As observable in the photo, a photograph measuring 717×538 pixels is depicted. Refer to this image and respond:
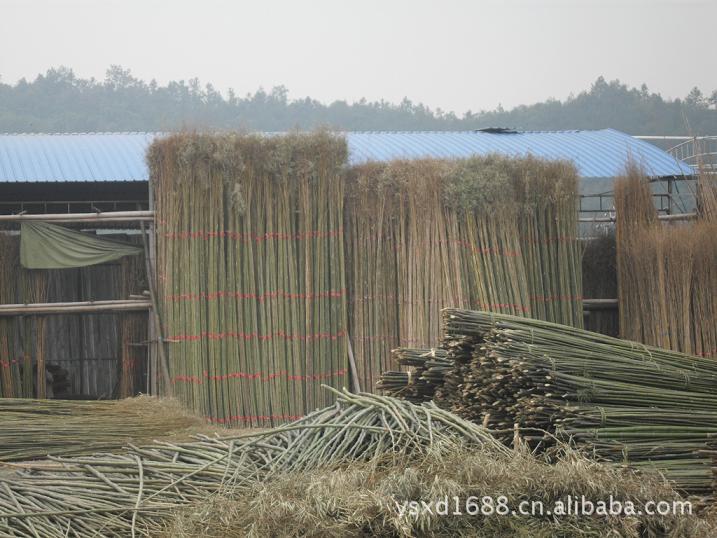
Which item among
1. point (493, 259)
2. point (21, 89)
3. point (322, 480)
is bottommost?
point (322, 480)

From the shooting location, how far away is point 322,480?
4.96 meters

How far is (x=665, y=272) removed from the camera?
965 cm

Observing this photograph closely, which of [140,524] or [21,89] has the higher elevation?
[21,89]

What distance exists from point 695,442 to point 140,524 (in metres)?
3.57

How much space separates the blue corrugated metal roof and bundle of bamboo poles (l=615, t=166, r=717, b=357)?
8.47 ft

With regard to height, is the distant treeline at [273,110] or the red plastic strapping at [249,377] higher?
the distant treeline at [273,110]

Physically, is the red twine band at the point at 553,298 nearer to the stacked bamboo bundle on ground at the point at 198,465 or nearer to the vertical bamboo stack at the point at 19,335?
the stacked bamboo bundle on ground at the point at 198,465

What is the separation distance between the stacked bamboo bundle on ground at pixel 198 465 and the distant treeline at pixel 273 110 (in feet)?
66.7

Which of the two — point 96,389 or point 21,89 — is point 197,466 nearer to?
point 96,389

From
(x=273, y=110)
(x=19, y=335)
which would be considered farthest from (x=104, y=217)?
(x=273, y=110)

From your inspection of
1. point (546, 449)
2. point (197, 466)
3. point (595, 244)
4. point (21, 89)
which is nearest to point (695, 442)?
point (546, 449)

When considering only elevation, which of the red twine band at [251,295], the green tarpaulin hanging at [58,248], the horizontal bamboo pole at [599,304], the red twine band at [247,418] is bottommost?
the red twine band at [247,418]

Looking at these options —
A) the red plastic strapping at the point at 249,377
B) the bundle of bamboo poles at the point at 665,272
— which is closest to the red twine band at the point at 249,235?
the red plastic strapping at the point at 249,377

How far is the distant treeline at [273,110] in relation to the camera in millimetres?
26281
